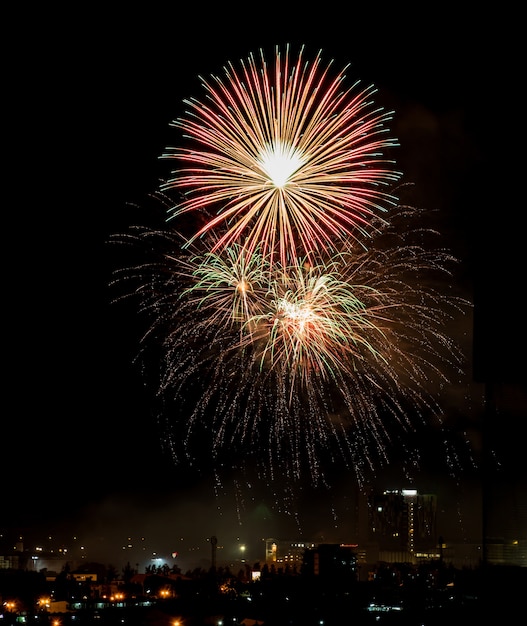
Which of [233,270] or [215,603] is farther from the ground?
[233,270]

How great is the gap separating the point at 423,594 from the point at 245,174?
18.4 metres

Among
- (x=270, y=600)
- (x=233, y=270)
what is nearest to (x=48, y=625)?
(x=270, y=600)

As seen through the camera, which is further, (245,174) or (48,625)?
(48,625)

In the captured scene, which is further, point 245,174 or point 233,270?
point 233,270

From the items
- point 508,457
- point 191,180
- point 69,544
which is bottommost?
point 69,544

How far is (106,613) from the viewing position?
22.6 metres

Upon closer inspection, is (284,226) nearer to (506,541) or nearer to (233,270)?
(233,270)

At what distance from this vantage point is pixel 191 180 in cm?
1402

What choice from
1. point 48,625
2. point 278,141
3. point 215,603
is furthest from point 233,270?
point 215,603

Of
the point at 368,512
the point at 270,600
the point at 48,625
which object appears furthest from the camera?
the point at 368,512

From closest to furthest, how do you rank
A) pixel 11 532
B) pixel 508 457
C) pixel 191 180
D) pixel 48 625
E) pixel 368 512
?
pixel 191 180
pixel 48 625
pixel 508 457
pixel 11 532
pixel 368 512

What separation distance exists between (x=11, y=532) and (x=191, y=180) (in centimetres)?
5683

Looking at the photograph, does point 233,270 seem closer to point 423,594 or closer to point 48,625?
point 48,625

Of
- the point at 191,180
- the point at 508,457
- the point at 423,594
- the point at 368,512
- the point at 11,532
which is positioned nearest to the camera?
the point at 191,180
